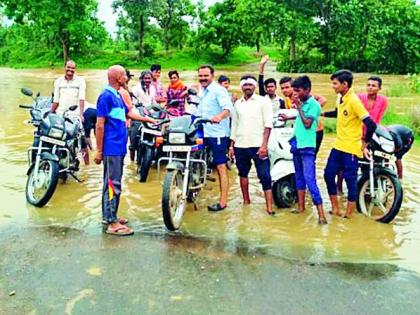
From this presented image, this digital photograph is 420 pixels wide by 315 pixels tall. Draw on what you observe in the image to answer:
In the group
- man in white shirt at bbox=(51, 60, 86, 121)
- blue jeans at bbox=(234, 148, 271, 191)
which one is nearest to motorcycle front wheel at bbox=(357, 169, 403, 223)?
blue jeans at bbox=(234, 148, 271, 191)

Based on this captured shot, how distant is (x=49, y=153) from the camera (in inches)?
254

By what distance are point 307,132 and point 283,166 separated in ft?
2.34

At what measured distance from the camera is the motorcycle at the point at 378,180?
A: 19.3ft

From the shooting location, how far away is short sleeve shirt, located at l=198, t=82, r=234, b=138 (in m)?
6.14

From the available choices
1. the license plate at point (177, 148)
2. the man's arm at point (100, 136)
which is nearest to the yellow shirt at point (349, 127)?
the license plate at point (177, 148)

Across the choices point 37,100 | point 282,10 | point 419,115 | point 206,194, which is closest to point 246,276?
point 206,194

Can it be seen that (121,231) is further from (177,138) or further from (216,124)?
(216,124)

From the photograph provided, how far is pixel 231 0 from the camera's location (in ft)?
149

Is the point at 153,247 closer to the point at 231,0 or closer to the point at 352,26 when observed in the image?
the point at 352,26

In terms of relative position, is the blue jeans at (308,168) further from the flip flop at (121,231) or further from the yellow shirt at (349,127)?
the flip flop at (121,231)

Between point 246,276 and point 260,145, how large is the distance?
2066 millimetres

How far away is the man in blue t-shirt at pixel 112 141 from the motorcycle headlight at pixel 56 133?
5.03 feet

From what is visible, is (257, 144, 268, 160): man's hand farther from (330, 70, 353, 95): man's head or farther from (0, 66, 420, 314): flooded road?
(330, 70, 353, 95): man's head

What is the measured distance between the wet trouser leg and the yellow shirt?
243 centimetres
